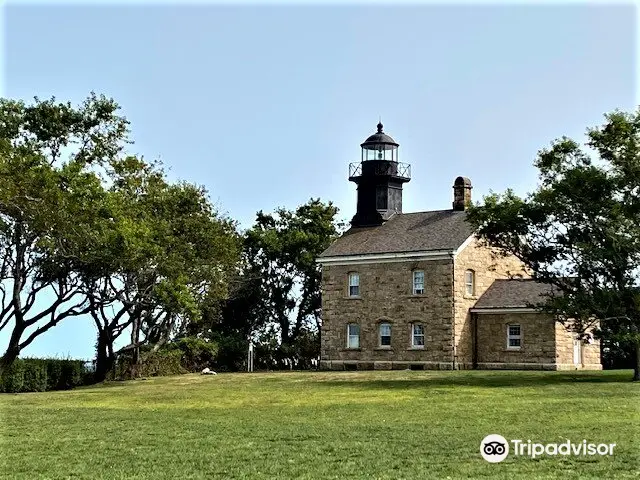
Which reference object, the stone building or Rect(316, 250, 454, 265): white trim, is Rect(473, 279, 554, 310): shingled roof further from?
Rect(316, 250, 454, 265): white trim

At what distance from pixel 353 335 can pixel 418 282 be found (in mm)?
4051

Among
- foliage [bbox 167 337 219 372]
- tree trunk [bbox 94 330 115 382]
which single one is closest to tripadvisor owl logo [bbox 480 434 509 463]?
Answer: foliage [bbox 167 337 219 372]

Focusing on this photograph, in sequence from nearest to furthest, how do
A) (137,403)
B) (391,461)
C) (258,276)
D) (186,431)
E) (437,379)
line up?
(391,461) < (186,431) < (137,403) < (437,379) < (258,276)

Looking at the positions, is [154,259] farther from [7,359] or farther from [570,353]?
[570,353]

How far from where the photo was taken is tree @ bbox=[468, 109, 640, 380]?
2998cm

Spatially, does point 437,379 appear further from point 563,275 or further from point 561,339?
point 561,339

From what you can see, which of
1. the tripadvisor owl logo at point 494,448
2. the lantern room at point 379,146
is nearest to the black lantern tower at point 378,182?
the lantern room at point 379,146

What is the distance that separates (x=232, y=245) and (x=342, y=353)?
6717 millimetres

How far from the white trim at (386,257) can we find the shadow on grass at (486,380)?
6181mm

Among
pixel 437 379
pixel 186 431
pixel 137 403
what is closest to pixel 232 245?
pixel 437 379

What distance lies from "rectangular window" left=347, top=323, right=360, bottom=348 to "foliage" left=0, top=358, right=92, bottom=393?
11.2m

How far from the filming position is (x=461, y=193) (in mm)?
44375

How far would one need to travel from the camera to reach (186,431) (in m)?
→ 18.2

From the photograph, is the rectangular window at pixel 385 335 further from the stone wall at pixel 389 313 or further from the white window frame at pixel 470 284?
the white window frame at pixel 470 284
